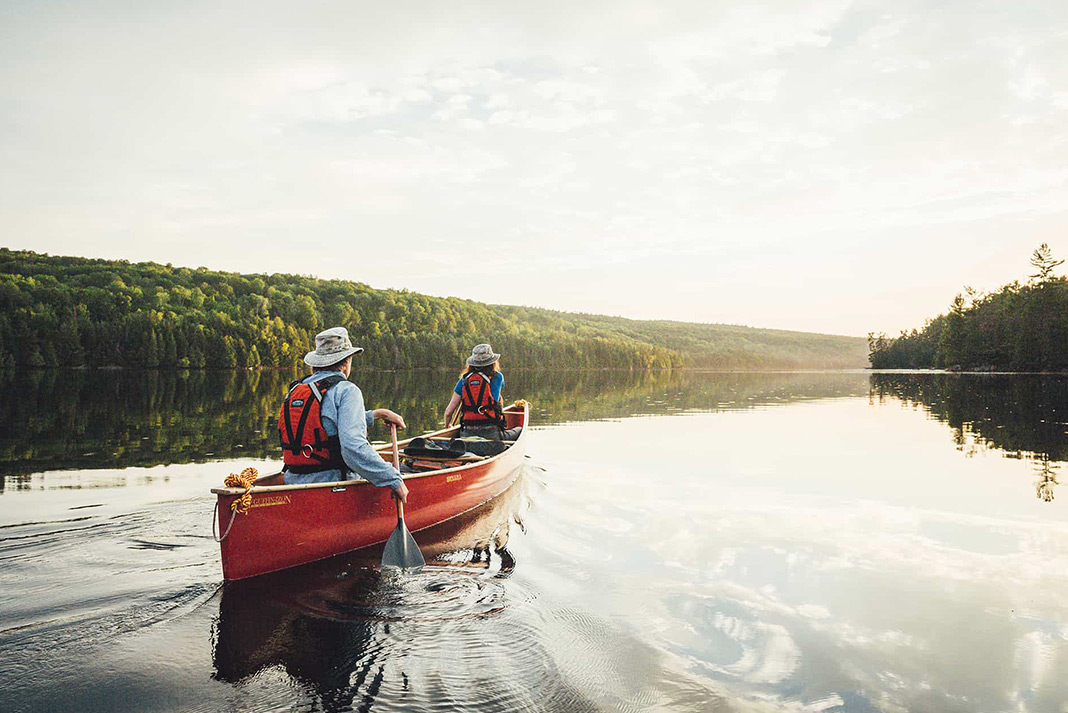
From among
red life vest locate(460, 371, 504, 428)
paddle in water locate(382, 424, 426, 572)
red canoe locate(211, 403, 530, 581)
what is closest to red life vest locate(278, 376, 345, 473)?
red canoe locate(211, 403, 530, 581)

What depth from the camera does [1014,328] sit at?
78625mm

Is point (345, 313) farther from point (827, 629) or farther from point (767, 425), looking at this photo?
point (827, 629)

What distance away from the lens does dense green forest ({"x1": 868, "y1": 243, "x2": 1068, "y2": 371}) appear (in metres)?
72.4

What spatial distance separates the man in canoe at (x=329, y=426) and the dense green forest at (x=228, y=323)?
265 ft

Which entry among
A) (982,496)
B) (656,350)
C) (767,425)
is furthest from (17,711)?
(656,350)

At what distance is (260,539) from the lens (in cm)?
647

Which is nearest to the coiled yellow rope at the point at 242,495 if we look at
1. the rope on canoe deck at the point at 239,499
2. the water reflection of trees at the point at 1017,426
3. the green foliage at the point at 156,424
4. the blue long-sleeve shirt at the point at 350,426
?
the rope on canoe deck at the point at 239,499

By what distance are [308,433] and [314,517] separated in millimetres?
854

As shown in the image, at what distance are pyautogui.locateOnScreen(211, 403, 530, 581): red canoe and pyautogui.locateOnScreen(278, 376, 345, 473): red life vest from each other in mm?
330

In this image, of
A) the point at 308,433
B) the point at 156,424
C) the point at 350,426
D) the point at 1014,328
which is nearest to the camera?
the point at 350,426

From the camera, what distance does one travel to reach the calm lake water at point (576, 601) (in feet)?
14.9

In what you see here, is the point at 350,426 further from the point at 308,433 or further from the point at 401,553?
the point at 401,553

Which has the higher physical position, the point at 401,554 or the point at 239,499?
the point at 239,499

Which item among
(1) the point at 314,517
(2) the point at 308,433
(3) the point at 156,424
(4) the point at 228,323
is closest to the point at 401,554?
(1) the point at 314,517
